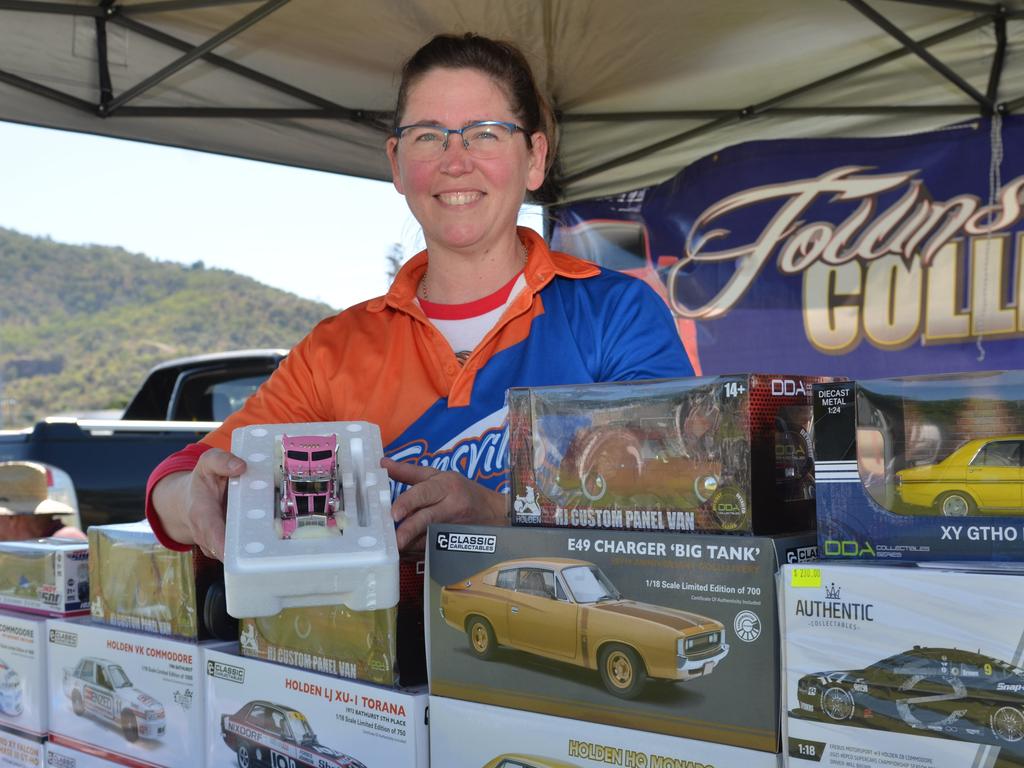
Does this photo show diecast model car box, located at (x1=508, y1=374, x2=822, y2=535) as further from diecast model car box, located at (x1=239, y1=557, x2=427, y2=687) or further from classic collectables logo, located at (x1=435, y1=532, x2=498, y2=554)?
diecast model car box, located at (x1=239, y1=557, x2=427, y2=687)

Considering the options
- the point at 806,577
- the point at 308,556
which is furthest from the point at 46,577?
the point at 806,577

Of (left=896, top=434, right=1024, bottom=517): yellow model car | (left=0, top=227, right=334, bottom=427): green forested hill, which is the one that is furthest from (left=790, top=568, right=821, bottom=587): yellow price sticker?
(left=0, top=227, right=334, bottom=427): green forested hill

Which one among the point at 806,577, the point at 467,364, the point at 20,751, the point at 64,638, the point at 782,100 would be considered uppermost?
the point at 782,100

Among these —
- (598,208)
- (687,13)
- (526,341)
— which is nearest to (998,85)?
(687,13)

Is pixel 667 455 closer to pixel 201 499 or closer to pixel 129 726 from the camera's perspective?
pixel 201 499

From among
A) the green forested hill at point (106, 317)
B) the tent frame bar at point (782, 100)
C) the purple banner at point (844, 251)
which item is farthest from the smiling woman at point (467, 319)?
the green forested hill at point (106, 317)

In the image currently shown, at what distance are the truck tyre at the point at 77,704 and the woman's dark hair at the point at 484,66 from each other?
4.07 feet

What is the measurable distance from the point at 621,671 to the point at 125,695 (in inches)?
41.9

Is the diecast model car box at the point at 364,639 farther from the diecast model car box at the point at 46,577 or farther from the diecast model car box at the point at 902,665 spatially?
the diecast model car box at the point at 46,577

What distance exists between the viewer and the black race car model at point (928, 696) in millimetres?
877

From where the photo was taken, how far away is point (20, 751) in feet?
6.57

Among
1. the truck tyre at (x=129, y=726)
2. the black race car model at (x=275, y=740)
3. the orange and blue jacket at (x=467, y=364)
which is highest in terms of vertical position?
the orange and blue jacket at (x=467, y=364)

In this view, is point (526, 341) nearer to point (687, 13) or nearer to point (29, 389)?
point (687, 13)

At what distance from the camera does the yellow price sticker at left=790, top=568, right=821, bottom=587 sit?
966mm
